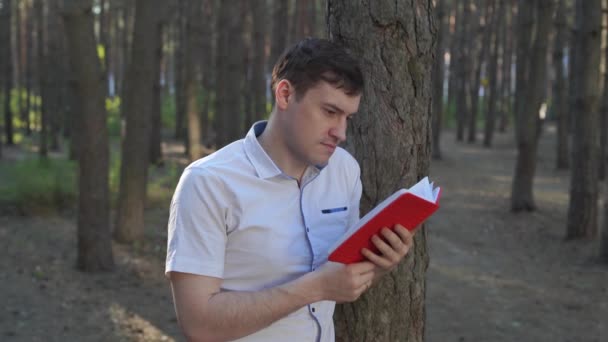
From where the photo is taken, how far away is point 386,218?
6.42 ft

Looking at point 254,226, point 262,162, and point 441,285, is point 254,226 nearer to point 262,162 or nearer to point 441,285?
A: point 262,162

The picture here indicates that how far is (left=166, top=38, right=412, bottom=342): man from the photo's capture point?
1939 mm

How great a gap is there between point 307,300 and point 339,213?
0.36 m

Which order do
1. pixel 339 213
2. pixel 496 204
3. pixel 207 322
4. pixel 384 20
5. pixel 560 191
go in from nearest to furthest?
pixel 207 322 < pixel 339 213 < pixel 384 20 < pixel 496 204 < pixel 560 191

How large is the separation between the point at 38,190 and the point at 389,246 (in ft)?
32.2

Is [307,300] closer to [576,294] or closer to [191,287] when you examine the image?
[191,287]

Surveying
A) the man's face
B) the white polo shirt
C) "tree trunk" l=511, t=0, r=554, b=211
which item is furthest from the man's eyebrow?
"tree trunk" l=511, t=0, r=554, b=211

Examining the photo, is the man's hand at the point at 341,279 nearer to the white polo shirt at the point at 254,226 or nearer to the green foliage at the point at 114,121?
the white polo shirt at the point at 254,226

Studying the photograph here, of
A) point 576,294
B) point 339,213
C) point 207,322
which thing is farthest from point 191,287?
point 576,294

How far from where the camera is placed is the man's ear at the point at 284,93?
6.75 ft

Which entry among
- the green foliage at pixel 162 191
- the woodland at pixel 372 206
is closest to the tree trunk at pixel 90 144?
the woodland at pixel 372 206

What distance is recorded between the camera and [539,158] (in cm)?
2277

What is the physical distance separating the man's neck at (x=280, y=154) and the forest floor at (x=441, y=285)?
15.6ft

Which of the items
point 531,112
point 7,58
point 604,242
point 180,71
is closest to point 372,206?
point 604,242
